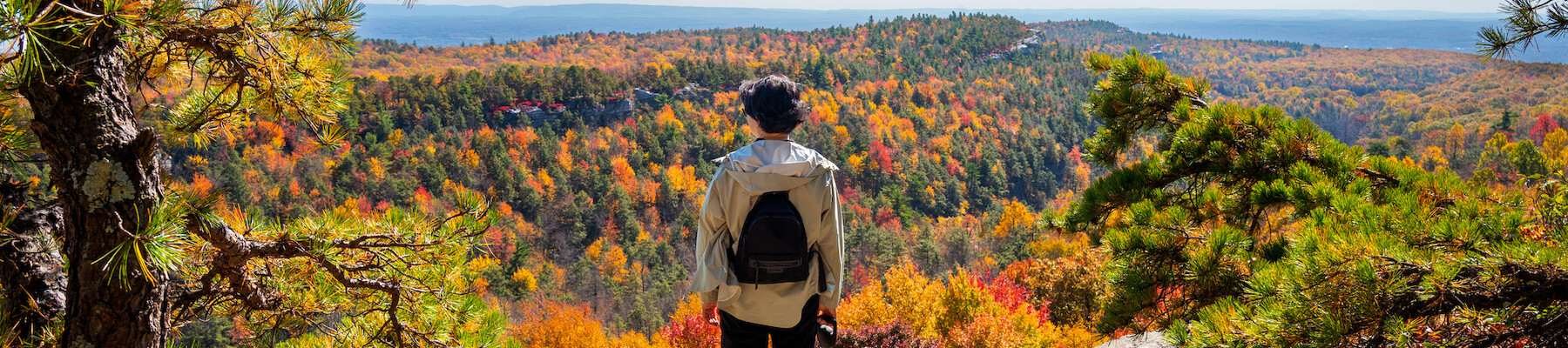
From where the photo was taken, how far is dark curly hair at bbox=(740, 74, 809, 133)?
1.81 meters

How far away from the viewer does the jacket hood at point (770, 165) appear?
69.3 inches

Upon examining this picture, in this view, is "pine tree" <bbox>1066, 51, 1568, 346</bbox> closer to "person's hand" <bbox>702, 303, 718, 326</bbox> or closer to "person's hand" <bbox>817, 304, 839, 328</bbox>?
"person's hand" <bbox>817, 304, 839, 328</bbox>

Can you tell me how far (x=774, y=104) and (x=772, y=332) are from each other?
0.64 meters

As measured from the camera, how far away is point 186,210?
4.34ft

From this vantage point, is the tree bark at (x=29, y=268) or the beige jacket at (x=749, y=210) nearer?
the tree bark at (x=29, y=268)

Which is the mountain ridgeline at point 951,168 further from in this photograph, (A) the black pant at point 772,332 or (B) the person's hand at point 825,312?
(B) the person's hand at point 825,312

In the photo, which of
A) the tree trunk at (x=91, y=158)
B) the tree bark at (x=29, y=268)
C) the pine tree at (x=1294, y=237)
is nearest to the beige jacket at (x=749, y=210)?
the pine tree at (x=1294, y=237)

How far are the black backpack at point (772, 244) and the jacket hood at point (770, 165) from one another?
5 cm

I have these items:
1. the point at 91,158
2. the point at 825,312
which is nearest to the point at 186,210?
the point at 91,158

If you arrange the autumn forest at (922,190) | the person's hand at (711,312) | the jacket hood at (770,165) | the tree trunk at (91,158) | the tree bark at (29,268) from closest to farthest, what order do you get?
the tree trunk at (91,158) < the tree bark at (29,268) < the autumn forest at (922,190) < the jacket hood at (770,165) < the person's hand at (711,312)

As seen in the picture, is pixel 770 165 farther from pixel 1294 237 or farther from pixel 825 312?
pixel 1294 237

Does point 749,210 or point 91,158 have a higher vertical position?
point 91,158

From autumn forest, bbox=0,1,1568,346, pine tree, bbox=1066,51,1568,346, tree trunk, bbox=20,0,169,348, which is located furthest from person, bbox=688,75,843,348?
tree trunk, bbox=20,0,169,348

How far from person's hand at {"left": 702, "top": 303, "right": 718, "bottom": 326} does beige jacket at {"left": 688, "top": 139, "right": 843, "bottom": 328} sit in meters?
0.02
